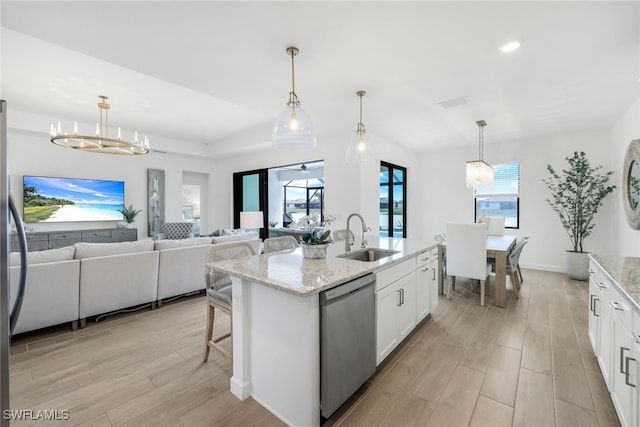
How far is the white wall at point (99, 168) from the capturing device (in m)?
4.75

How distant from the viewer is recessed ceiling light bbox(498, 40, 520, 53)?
206 cm

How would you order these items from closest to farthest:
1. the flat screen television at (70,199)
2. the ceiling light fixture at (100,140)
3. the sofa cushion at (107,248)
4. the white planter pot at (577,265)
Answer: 1. the sofa cushion at (107,248)
2. the ceiling light fixture at (100,140)
3. the white planter pot at (577,265)
4. the flat screen television at (70,199)

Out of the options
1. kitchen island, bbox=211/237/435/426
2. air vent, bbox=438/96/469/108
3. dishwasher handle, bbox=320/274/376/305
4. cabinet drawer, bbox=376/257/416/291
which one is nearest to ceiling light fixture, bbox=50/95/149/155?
kitchen island, bbox=211/237/435/426

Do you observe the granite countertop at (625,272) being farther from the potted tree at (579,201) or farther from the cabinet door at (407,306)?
the potted tree at (579,201)

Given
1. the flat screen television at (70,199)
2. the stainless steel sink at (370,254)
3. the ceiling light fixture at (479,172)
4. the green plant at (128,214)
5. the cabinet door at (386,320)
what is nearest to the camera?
the cabinet door at (386,320)

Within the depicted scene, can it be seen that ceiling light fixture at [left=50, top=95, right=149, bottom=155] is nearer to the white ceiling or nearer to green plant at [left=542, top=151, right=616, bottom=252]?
the white ceiling

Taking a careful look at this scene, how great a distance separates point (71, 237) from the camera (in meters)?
5.09

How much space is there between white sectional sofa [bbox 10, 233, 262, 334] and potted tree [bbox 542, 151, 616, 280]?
590 cm

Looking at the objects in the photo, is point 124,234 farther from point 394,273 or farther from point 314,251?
point 394,273

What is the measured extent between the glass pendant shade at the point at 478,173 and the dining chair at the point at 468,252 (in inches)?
41.4

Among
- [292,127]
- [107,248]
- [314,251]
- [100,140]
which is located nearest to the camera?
[292,127]

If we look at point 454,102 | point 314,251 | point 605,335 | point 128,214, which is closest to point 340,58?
point 314,251

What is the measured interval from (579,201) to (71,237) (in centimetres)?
902

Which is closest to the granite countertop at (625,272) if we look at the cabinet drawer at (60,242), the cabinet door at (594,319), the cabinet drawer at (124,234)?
the cabinet door at (594,319)
